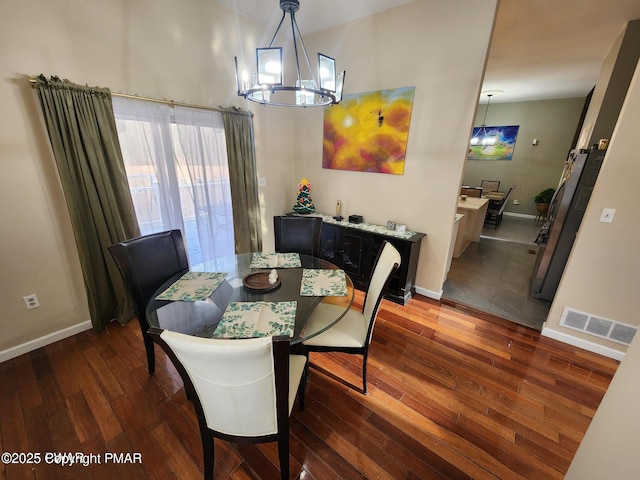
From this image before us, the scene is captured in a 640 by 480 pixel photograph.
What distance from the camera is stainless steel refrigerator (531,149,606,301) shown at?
2361mm

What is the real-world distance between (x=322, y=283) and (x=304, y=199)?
1820mm

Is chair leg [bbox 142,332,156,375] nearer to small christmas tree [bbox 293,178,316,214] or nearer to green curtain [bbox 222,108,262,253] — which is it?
green curtain [bbox 222,108,262,253]

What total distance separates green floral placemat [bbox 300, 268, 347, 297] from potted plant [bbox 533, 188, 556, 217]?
7.08 m

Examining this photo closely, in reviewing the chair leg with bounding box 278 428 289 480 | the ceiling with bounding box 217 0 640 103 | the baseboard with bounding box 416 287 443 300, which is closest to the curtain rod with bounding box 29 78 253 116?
the ceiling with bounding box 217 0 640 103

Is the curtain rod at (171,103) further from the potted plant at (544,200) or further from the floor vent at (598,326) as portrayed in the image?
the potted plant at (544,200)

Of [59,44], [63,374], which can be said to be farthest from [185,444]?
[59,44]

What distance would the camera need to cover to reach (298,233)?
2.40 meters

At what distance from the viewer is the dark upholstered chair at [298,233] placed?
2375 millimetres

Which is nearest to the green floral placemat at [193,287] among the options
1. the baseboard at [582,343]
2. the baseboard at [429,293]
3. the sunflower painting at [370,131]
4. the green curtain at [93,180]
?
the green curtain at [93,180]

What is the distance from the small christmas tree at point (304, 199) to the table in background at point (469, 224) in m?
2.27

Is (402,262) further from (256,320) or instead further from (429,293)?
(256,320)

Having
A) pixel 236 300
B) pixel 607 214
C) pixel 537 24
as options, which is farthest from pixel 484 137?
pixel 236 300

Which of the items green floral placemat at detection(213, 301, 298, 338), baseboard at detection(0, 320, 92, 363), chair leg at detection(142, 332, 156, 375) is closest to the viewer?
green floral placemat at detection(213, 301, 298, 338)

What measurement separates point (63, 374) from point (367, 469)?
2.10 metres
